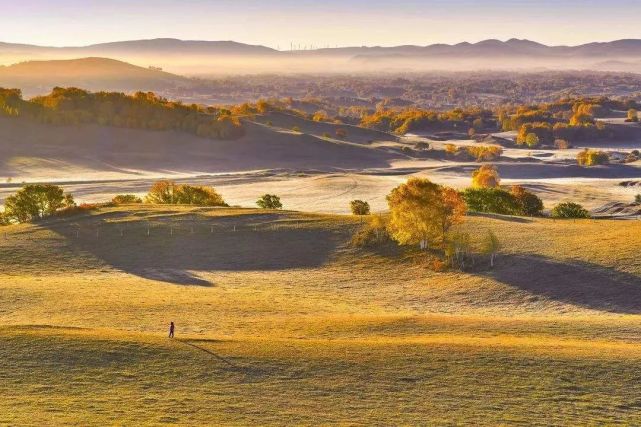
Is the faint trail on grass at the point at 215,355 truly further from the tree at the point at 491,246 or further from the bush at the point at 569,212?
the bush at the point at 569,212

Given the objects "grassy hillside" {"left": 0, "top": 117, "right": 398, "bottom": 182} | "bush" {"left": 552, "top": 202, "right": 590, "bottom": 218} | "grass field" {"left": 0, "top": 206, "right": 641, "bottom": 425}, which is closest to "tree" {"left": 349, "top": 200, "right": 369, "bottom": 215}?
"grass field" {"left": 0, "top": 206, "right": 641, "bottom": 425}

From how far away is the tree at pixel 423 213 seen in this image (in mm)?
68625

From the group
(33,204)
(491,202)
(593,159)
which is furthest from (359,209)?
(593,159)

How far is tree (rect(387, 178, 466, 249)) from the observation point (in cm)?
6862

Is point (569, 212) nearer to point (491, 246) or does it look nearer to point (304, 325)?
point (491, 246)

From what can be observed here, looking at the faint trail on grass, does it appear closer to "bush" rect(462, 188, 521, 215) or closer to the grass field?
the grass field

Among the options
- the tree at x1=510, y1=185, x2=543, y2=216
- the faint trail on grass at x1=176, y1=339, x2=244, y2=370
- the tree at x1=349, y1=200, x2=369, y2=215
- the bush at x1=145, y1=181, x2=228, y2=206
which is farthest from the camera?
the bush at x1=145, y1=181, x2=228, y2=206

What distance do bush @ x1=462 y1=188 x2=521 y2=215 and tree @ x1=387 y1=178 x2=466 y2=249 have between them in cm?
1957

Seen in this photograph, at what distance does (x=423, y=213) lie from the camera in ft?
225

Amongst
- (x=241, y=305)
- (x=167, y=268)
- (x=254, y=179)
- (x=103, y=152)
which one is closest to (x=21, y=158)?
(x=103, y=152)

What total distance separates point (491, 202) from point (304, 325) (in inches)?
2018

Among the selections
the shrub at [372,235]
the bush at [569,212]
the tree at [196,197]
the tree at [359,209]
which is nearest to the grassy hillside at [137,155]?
the tree at [196,197]

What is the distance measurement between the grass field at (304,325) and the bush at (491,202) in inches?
515

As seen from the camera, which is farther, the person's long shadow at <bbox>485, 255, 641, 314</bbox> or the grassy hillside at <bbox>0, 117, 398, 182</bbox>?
the grassy hillside at <bbox>0, 117, 398, 182</bbox>
